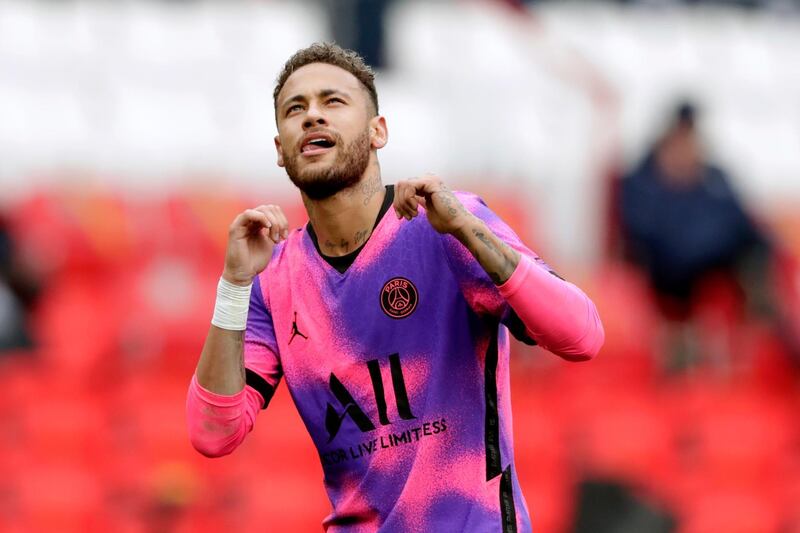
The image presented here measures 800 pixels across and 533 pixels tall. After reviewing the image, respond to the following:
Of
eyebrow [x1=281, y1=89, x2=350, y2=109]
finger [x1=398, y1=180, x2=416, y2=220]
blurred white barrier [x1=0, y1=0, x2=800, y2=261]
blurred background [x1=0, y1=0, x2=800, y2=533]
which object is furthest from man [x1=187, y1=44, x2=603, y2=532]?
blurred white barrier [x1=0, y1=0, x2=800, y2=261]

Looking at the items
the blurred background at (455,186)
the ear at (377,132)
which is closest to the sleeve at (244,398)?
the ear at (377,132)

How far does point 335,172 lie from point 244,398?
2.08 ft

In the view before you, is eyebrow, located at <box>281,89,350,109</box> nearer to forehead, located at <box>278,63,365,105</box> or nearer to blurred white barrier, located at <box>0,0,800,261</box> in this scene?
forehead, located at <box>278,63,365,105</box>

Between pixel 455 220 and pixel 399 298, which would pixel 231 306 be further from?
pixel 455 220

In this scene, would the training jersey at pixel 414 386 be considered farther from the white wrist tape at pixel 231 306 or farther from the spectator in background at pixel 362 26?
the spectator in background at pixel 362 26

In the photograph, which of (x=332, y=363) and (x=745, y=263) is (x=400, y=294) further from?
(x=745, y=263)

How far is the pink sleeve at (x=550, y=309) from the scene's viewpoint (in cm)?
329

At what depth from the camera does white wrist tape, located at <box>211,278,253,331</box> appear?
143 inches

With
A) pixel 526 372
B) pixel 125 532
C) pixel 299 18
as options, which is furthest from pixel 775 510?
pixel 299 18

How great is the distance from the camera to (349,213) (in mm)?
3670

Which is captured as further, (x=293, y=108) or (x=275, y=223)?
(x=293, y=108)

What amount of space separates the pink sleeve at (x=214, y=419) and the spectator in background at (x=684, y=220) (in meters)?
5.23

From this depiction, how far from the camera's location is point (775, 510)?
7.79 meters

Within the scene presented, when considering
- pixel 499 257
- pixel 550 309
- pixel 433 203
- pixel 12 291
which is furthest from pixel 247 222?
pixel 12 291
